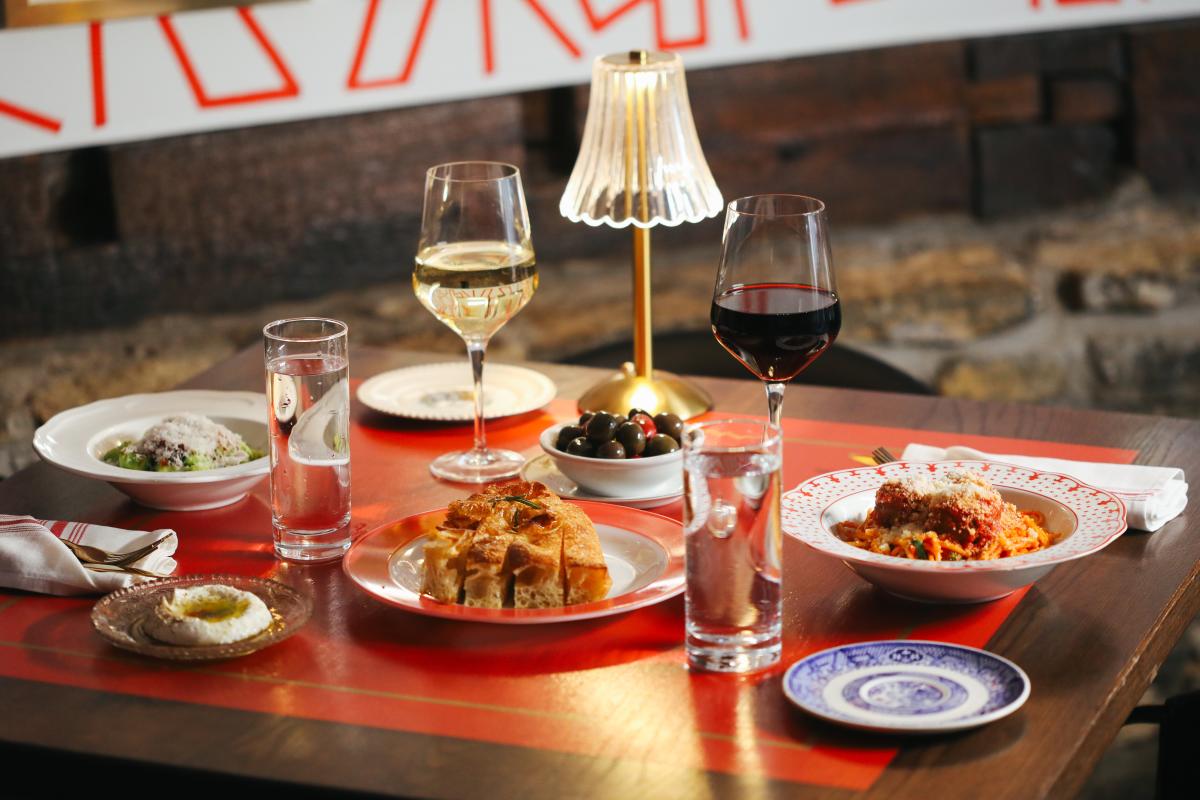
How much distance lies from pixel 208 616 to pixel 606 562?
31 centimetres

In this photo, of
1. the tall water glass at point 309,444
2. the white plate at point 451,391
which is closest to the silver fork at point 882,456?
the white plate at point 451,391

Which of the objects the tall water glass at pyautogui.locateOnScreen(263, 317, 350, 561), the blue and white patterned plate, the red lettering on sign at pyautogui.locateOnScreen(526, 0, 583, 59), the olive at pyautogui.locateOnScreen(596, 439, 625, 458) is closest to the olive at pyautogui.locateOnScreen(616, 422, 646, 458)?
the olive at pyautogui.locateOnScreen(596, 439, 625, 458)

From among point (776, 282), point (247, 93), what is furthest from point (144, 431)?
point (247, 93)

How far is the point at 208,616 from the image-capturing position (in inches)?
43.6

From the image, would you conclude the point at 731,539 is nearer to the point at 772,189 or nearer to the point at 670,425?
the point at 670,425

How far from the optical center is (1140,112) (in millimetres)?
2953

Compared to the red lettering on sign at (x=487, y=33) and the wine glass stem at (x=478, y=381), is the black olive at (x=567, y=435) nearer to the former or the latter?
the wine glass stem at (x=478, y=381)

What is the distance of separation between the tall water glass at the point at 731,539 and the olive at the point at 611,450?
0.29 meters

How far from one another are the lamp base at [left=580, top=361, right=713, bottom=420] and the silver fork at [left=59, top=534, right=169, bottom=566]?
1.65 feet

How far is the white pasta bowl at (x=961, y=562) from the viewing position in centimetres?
111

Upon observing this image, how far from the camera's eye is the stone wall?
2359 millimetres

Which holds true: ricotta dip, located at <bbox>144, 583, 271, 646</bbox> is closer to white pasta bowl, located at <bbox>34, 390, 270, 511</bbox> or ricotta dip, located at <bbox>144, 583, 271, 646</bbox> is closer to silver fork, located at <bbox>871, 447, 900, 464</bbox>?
white pasta bowl, located at <bbox>34, 390, 270, 511</bbox>

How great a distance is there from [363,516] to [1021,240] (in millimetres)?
1953

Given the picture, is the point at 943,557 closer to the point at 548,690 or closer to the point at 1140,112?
the point at 548,690
